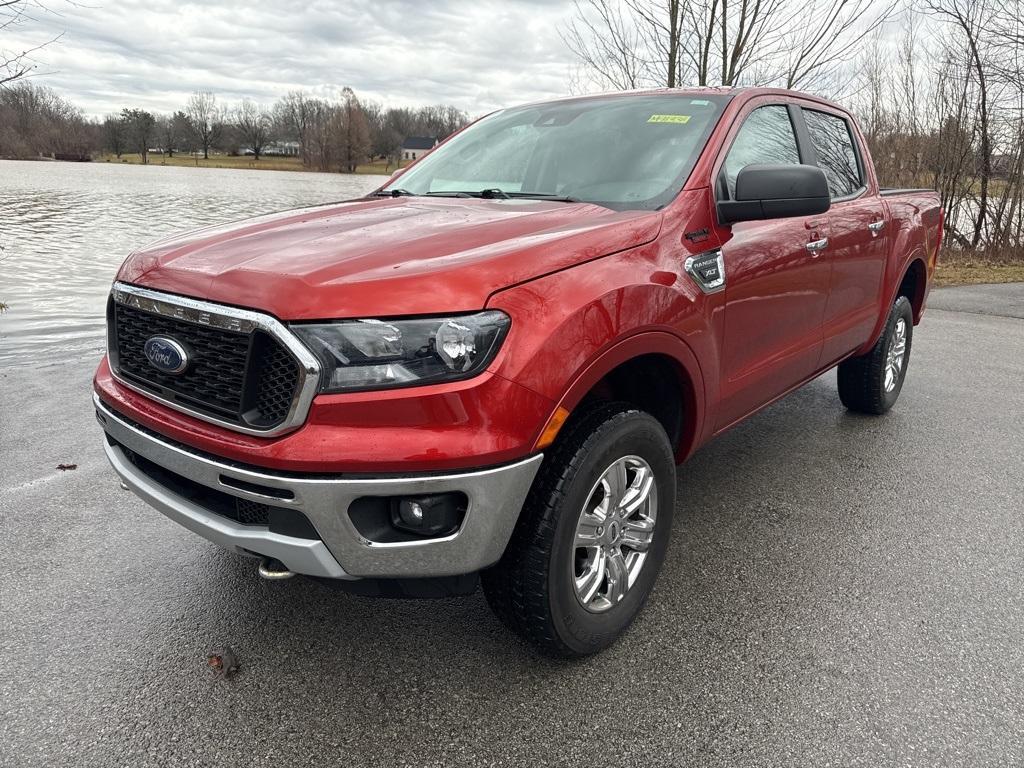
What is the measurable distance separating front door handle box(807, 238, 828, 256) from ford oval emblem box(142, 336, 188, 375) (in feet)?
8.55

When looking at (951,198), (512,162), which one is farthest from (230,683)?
(951,198)

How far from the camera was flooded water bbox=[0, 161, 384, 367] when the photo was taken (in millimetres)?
7332

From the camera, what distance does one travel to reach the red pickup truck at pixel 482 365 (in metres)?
1.80

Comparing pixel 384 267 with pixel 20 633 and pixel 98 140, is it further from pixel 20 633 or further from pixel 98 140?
pixel 98 140

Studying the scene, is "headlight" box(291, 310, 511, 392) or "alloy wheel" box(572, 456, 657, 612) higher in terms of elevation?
"headlight" box(291, 310, 511, 392)

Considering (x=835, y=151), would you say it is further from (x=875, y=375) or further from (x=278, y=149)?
(x=278, y=149)

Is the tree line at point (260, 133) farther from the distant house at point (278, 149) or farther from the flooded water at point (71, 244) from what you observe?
the flooded water at point (71, 244)

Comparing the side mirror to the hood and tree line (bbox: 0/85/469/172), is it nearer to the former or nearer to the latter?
the hood

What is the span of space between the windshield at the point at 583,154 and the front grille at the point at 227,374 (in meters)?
1.35

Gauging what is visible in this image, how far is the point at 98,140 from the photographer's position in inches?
3137

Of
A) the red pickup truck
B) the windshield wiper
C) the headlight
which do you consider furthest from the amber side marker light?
the windshield wiper

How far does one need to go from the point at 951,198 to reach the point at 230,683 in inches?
752

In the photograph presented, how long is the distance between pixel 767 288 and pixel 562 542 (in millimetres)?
1502

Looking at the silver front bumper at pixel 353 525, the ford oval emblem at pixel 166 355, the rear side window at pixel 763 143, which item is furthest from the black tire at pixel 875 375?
the ford oval emblem at pixel 166 355
